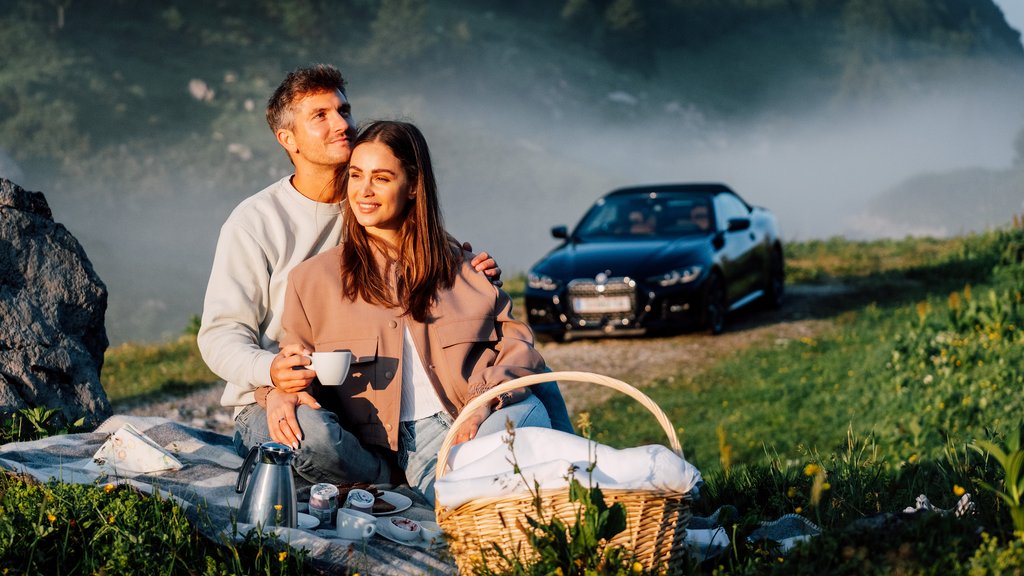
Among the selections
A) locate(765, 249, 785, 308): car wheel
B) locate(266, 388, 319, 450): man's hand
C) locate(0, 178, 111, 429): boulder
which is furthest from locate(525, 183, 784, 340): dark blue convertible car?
locate(266, 388, 319, 450): man's hand

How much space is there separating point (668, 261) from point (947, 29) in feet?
354

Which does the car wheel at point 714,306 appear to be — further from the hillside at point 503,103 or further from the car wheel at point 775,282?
the hillside at point 503,103

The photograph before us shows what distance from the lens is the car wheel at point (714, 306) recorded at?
1245 centimetres

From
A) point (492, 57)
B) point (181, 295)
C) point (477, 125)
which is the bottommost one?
point (181, 295)

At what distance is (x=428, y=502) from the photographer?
15.1 feet

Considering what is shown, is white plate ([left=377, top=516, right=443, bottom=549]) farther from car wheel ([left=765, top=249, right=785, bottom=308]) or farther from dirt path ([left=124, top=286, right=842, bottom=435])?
car wheel ([left=765, top=249, right=785, bottom=308])

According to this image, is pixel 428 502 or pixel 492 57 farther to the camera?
pixel 492 57

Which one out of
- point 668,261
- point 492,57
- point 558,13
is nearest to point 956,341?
point 668,261

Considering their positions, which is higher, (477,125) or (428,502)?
(477,125)

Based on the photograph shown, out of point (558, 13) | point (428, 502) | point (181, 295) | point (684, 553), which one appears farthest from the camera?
point (558, 13)

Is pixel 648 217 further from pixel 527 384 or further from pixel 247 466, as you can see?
pixel 527 384

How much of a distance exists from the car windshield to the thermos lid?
9225mm

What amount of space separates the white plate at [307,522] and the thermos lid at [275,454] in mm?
241

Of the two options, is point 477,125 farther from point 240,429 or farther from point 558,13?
point 240,429
